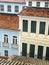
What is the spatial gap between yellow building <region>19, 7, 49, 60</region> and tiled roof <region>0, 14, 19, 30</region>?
1848 millimetres

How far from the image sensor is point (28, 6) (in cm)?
2944

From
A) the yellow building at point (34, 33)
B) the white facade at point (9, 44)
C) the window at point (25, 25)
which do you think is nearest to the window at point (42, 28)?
the yellow building at point (34, 33)

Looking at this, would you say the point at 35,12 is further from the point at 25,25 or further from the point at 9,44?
the point at 9,44

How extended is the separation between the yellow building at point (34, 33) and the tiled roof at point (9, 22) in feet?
6.06

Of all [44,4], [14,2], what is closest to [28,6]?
[44,4]

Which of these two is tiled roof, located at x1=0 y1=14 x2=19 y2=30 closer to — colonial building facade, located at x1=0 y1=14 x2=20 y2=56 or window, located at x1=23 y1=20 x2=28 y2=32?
colonial building facade, located at x1=0 y1=14 x2=20 y2=56

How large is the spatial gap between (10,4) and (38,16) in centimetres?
1519

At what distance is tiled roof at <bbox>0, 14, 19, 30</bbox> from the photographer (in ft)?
95.2

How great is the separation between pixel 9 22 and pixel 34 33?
466 cm

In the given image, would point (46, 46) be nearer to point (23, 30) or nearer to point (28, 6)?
point (23, 30)

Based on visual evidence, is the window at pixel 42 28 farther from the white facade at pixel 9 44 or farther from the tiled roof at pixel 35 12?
the white facade at pixel 9 44

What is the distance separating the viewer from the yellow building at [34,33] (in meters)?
26.3

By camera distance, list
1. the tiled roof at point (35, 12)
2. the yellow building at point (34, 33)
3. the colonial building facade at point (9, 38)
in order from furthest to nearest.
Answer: the colonial building facade at point (9, 38) < the tiled roof at point (35, 12) < the yellow building at point (34, 33)

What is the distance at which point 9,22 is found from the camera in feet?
98.9
